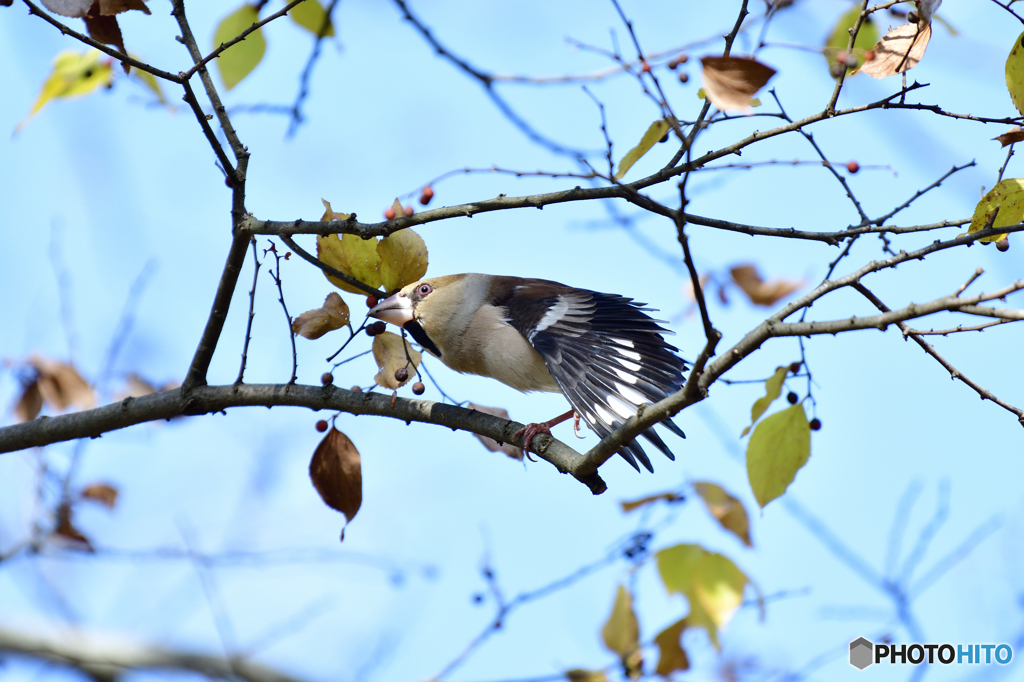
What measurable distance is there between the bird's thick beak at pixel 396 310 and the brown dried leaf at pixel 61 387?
173 cm

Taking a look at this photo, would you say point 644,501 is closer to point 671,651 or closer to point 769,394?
point 671,651

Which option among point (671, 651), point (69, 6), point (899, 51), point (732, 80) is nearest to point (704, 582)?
point (671, 651)

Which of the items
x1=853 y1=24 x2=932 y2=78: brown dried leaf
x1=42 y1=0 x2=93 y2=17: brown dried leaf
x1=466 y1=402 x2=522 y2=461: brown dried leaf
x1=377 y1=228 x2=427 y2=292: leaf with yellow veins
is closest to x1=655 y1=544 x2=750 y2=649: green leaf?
x1=466 y1=402 x2=522 y2=461: brown dried leaf

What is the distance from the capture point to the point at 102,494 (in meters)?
5.49

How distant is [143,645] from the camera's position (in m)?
5.61

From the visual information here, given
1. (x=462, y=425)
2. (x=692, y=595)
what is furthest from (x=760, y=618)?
(x=462, y=425)

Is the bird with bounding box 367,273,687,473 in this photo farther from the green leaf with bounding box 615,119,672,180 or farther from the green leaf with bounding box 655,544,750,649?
the green leaf with bounding box 615,119,672,180

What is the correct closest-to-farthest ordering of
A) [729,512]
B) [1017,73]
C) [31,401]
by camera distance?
[1017,73] < [729,512] < [31,401]

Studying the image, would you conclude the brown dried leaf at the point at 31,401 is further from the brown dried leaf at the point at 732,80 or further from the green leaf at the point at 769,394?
the brown dried leaf at the point at 732,80

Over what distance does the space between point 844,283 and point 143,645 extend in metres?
5.17

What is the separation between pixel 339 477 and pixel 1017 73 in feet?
9.05

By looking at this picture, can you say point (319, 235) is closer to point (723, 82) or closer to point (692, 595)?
point (723, 82)

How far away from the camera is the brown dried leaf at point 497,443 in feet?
12.0

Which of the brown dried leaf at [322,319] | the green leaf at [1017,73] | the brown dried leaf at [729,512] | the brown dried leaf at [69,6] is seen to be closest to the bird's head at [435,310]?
the brown dried leaf at [322,319]
